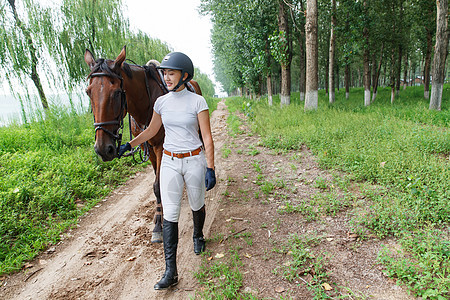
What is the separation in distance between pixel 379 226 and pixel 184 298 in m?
2.44

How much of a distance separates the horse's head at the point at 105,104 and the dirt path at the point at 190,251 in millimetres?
1474

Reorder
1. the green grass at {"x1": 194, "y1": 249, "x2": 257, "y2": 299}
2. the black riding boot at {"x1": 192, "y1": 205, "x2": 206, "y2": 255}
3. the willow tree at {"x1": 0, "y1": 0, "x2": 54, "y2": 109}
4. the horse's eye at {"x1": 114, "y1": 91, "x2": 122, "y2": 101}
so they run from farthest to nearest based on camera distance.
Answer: the willow tree at {"x1": 0, "y1": 0, "x2": 54, "y2": 109} < the black riding boot at {"x1": 192, "y1": 205, "x2": 206, "y2": 255} < the horse's eye at {"x1": 114, "y1": 91, "x2": 122, "y2": 101} < the green grass at {"x1": 194, "y1": 249, "x2": 257, "y2": 299}

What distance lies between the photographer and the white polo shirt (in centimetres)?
268

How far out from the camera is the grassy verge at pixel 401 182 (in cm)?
229

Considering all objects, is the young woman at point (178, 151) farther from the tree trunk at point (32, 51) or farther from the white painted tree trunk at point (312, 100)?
the tree trunk at point (32, 51)

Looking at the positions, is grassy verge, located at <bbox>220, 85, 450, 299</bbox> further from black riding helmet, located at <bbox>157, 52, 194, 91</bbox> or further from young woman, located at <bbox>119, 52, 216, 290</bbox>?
black riding helmet, located at <bbox>157, 52, 194, 91</bbox>

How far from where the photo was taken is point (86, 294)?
2674mm

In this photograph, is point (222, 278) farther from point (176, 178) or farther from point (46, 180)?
point (46, 180)

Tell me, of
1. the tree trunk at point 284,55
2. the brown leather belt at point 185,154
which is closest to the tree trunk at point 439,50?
the tree trunk at point 284,55

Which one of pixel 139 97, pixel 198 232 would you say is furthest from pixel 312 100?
pixel 198 232

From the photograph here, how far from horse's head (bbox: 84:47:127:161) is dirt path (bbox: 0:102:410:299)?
1474mm

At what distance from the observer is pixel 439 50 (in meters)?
8.98

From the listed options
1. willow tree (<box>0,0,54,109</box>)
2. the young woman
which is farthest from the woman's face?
willow tree (<box>0,0,54,109</box>)

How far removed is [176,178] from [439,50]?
11.3 metres
